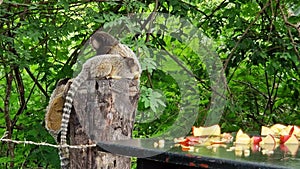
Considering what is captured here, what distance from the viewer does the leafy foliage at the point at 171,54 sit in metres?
2.83

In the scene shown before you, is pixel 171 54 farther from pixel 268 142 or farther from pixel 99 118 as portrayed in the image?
pixel 268 142

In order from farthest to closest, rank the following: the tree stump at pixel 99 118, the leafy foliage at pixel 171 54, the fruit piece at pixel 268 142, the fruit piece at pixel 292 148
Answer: the leafy foliage at pixel 171 54
the tree stump at pixel 99 118
the fruit piece at pixel 268 142
the fruit piece at pixel 292 148

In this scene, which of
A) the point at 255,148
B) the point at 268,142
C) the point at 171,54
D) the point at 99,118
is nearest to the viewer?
the point at 255,148

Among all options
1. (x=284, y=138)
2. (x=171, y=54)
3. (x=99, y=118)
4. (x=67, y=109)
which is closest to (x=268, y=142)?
(x=284, y=138)

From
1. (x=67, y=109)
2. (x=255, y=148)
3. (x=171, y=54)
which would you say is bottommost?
(x=255, y=148)

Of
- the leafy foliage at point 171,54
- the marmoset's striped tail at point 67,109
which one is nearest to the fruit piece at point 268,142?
the marmoset's striped tail at point 67,109

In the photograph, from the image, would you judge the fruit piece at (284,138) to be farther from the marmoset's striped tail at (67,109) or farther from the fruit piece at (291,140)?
the marmoset's striped tail at (67,109)

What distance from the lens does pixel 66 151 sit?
6.11 feet

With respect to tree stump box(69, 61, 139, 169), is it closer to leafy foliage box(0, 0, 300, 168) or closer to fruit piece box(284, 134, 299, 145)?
fruit piece box(284, 134, 299, 145)

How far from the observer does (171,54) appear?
2873 mm

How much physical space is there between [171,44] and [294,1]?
0.73m

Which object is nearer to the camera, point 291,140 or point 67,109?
point 291,140

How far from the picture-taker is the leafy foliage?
283cm

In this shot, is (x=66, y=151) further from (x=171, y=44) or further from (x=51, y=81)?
(x=171, y=44)
